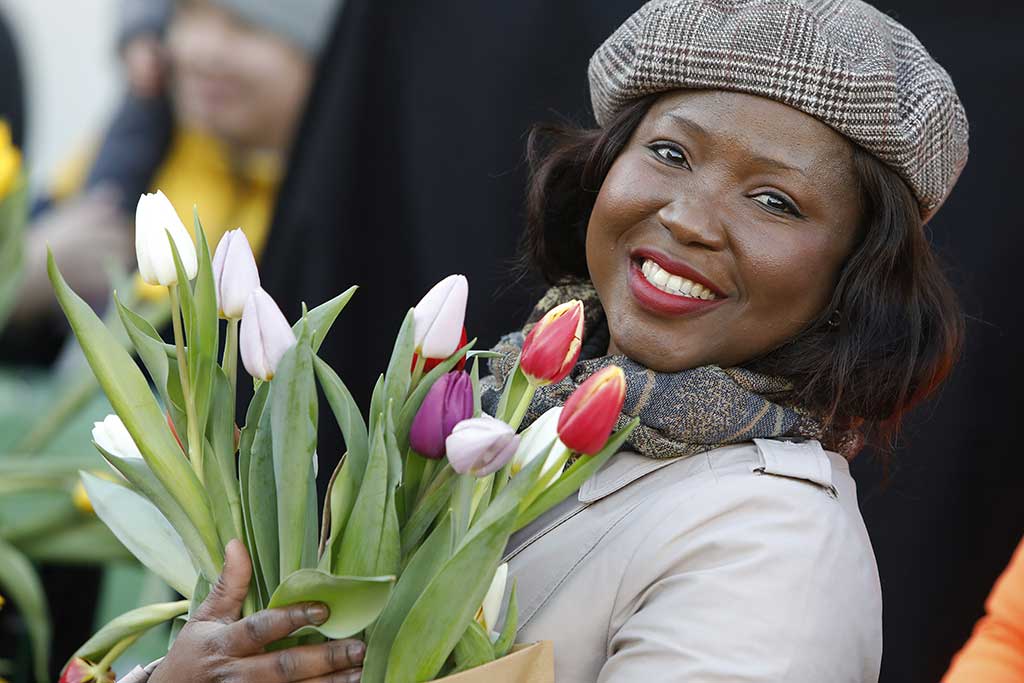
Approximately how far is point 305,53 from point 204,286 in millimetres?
1899

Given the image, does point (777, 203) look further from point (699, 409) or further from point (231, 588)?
point (231, 588)

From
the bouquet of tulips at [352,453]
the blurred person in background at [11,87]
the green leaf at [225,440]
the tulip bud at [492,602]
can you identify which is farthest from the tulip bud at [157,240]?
the blurred person in background at [11,87]

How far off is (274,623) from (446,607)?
16 cm

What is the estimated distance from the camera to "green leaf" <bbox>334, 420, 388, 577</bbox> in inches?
48.1

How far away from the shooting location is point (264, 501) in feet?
4.25

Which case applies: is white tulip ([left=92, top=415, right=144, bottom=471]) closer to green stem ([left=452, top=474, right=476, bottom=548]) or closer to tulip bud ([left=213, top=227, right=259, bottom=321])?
tulip bud ([left=213, top=227, right=259, bottom=321])

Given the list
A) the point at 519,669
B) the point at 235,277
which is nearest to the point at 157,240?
the point at 235,277

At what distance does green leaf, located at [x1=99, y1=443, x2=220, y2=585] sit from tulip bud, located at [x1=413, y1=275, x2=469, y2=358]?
287 mm

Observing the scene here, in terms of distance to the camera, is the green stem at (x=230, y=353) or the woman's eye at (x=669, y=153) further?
the woman's eye at (x=669, y=153)

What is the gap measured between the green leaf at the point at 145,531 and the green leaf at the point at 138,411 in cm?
11

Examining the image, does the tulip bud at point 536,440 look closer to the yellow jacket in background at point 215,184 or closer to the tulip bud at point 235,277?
the tulip bud at point 235,277

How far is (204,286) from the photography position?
1.29m

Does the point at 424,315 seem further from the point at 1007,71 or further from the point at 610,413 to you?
the point at 1007,71

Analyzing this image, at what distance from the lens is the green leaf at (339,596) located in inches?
46.6
